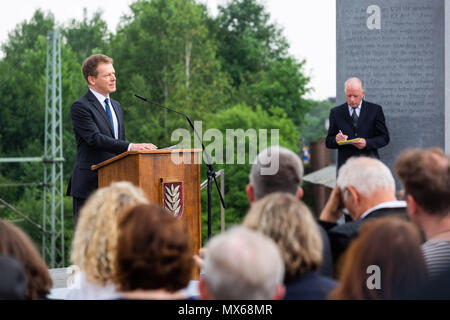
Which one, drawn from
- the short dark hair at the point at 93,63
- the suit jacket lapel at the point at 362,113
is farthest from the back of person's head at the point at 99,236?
the suit jacket lapel at the point at 362,113

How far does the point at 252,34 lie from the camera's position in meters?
41.8

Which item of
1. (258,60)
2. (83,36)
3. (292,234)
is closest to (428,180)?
(292,234)

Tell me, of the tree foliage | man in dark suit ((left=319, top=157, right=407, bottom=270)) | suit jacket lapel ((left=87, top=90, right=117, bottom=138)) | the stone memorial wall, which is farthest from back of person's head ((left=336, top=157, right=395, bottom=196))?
the tree foliage

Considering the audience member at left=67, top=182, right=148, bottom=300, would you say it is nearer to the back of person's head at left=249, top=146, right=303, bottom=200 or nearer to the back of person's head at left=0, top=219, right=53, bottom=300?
the back of person's head at left=0, top=219, right=53, bottom=300

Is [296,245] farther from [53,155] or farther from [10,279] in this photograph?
[53,155]

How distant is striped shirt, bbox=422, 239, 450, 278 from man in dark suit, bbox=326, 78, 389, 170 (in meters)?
3.43

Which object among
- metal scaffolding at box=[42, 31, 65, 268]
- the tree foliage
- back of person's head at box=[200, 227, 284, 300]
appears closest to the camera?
back of person's head at box=[200, 227, 284, 300]

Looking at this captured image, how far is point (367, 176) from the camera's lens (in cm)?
319

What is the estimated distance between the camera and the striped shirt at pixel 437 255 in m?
2.53

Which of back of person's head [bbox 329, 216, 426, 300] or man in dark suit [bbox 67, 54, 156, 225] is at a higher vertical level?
man in dark suit [bbox 67, 54, 156, 225]

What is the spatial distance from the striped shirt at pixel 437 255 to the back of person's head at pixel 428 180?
0.17 meters

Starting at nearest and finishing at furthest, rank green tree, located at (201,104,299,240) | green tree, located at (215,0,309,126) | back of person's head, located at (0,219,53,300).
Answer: back of person's head, located at (0,219,53,300), green tree, located at (201,104,299,240), green tree, located at (215,0,309,126)

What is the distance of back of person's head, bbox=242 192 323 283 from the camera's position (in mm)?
2350

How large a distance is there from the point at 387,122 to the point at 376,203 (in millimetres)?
4194
